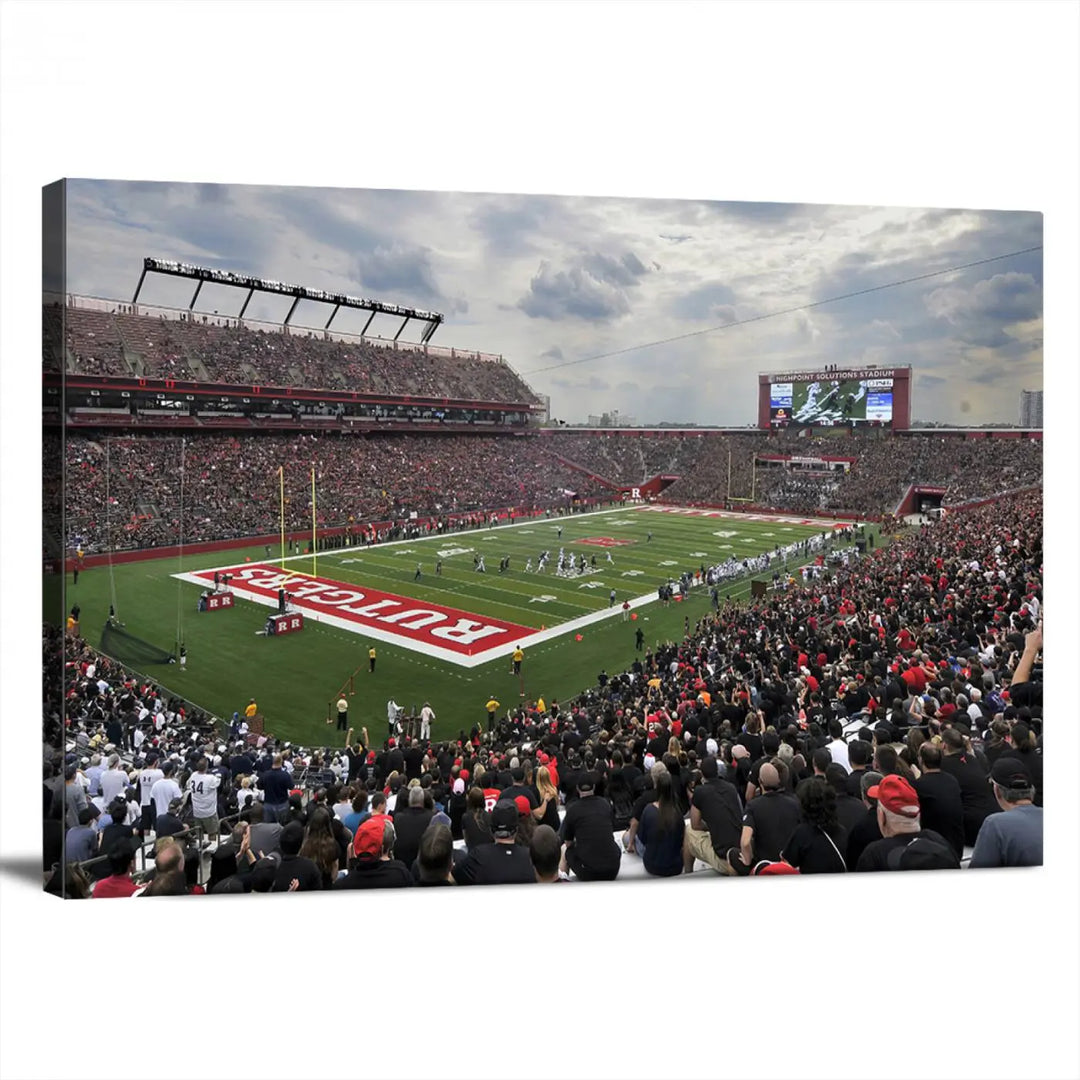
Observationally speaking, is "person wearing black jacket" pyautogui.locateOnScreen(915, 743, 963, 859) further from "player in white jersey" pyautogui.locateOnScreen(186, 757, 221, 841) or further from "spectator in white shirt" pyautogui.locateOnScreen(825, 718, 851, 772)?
"player in white jersey" pyautogui.locateOnScreen(186, 757, 221, 841)

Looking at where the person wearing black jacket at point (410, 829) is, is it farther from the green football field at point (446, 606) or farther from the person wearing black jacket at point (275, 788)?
the green football field at point (446, 606)

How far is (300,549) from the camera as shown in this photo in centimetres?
2816

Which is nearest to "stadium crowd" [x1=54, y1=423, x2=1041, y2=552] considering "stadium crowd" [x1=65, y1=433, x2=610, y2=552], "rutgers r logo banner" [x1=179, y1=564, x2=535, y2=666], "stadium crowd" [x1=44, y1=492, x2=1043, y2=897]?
"stadium crowd" [x1=65, y1=433, x2=610, y2=552]

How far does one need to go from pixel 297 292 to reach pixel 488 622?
8.95 meters

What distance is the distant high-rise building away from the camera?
9.27 meters

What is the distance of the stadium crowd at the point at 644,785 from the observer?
6.00 metres

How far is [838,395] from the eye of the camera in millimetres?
29547

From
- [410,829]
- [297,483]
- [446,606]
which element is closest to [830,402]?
[446,606]

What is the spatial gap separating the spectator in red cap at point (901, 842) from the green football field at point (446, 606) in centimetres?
926

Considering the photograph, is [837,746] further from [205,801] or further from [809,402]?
[809,402]

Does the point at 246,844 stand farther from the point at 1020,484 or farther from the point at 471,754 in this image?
the point at 1020,484

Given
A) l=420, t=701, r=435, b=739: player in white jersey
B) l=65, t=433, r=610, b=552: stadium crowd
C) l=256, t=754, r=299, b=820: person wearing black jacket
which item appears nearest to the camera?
l=256, t=754, r=299, b=820: person wearing black jacket

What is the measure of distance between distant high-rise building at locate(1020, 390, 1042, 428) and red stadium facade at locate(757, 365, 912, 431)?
225 centimetres

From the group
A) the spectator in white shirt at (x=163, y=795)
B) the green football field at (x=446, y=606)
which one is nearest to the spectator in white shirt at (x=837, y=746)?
the spectator in white shirt at (x=163, y=795)
